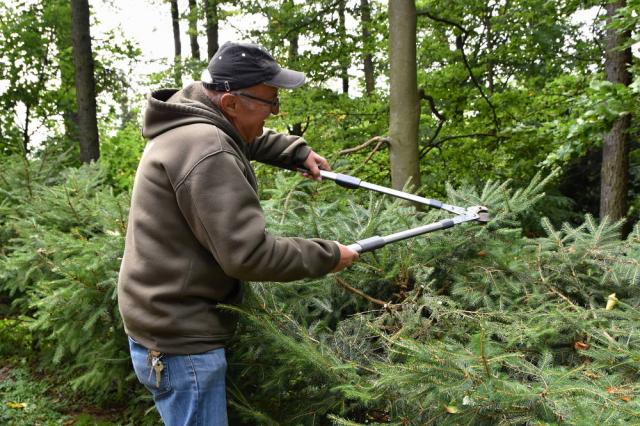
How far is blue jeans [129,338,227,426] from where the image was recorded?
86.4 inches

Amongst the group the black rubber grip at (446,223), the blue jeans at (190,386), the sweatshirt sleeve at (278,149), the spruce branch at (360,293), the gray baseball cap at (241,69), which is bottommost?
the blue jeans at (190,386)

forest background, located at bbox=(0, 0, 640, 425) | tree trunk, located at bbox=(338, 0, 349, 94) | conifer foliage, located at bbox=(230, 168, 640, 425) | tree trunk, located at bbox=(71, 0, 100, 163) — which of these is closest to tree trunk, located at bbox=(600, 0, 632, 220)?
forest background, located at bbox=(0, 0, 640, 425)

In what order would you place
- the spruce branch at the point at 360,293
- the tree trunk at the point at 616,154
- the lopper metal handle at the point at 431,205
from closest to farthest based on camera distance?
the lopper metal handle at the point at 431,205 < the spruce branch at the point at 360,293 < the tree trunk at the point at 616,154

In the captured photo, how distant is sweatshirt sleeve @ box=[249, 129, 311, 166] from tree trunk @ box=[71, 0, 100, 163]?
6570 millimetres

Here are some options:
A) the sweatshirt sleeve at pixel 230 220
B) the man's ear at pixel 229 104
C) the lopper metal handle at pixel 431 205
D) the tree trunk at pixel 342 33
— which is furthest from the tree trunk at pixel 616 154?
the sweatshirt sleeve at pixel 230 220


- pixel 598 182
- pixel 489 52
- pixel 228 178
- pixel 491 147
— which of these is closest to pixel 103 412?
pixel 228 178

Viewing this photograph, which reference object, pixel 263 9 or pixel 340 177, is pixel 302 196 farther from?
pixel 263 9

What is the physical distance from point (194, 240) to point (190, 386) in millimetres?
555

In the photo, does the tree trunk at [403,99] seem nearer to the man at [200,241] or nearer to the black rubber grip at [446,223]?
the black rubber grip at [446,223]

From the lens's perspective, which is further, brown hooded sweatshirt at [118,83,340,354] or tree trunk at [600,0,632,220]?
tree trunk at [600,0,632,220]

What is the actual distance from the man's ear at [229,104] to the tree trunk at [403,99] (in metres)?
3.27

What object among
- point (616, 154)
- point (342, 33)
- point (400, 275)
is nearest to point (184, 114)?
point (400, 275)

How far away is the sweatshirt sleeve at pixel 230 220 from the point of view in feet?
6.41

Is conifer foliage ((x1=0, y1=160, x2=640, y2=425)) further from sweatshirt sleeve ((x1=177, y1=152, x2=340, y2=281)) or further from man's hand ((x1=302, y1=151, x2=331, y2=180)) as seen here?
sweatshirt sleeve ((x1=177, y1=152, x2=340, y2=281))
